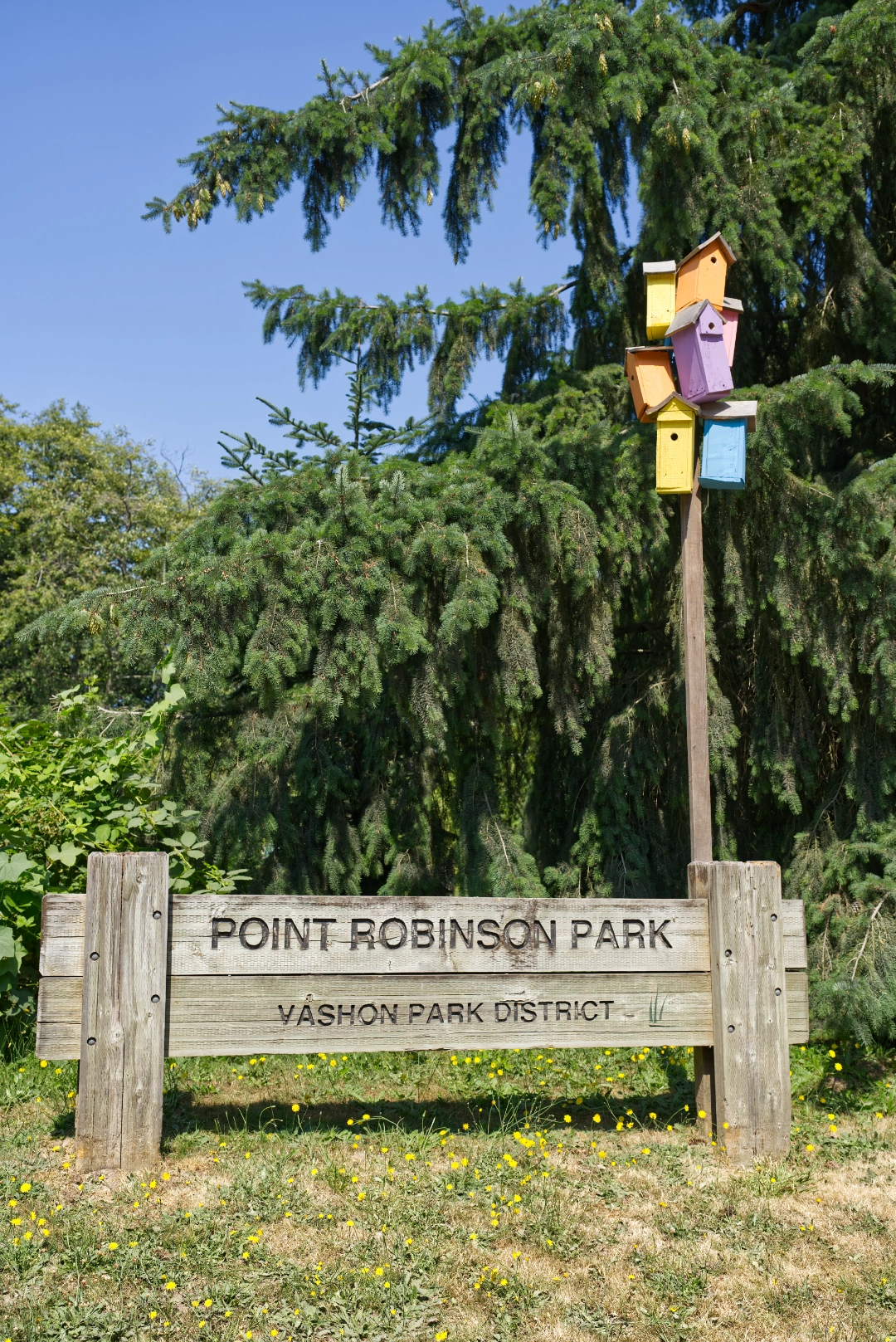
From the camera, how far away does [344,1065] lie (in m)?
5.61

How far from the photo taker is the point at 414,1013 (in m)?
4.48

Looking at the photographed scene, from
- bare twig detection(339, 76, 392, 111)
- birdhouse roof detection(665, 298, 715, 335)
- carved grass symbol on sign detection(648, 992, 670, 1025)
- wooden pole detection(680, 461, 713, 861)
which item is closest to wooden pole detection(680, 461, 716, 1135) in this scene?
wooden pole detection(680, 461, 713, 861)

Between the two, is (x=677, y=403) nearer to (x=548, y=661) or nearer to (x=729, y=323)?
(x=729, y=323)

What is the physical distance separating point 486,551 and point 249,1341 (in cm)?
407

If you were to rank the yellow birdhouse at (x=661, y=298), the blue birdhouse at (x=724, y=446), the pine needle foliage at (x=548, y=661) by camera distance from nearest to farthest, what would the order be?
the blue birdhouse at (x=724, y=446) < the yellow birdhouse at (x=661, y=298) < the pine needle foliage at (x=548, y=661)

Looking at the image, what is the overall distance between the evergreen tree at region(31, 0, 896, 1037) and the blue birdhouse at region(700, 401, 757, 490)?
630 millimetres

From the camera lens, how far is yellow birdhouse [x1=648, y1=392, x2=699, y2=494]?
5.34m

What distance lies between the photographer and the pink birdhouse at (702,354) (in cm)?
527

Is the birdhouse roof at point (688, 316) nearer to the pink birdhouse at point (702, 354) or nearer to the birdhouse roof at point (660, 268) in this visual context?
the pink birdhouse at point (702, 354)

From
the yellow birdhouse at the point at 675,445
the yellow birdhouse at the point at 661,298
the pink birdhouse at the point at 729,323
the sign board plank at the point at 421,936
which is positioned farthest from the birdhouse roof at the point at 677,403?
the sign board plank at the point at 421,936

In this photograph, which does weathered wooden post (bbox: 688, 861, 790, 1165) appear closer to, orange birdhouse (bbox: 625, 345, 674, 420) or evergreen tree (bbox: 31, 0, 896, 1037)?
evergreen tree (bbox: 31, 0, 896, 1037)

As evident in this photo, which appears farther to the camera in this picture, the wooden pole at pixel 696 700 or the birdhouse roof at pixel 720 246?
the birdhouse roof at pixel 720 246

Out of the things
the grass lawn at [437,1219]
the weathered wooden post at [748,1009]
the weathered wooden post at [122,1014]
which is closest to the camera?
the grass lawn at [437,1219]

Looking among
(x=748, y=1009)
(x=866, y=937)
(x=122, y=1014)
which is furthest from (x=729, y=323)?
(x=122, y=1014)
